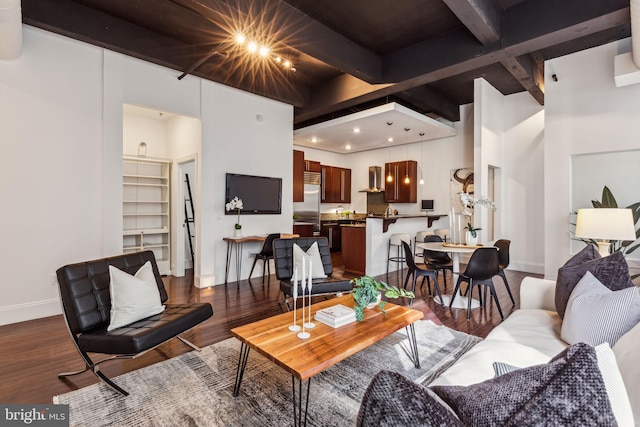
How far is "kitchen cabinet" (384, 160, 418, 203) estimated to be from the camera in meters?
7.89

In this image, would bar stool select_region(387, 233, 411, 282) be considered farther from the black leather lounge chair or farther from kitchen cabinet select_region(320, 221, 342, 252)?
the black leather lounge chair

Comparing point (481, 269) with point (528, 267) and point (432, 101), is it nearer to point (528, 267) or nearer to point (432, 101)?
point (528, 267)

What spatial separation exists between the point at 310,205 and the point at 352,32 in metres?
4.73

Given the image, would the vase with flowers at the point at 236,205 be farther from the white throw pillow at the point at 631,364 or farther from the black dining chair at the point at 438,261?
the white throw pillow at the point at 631,364

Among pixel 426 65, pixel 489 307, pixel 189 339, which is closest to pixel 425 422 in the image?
pixel 189 339

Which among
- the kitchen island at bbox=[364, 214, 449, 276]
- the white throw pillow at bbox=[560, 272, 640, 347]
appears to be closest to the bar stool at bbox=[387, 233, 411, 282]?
the kitchen island at bbox=[364, 214, 449, 276]

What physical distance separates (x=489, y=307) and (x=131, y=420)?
3.87m

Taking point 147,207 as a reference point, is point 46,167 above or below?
above

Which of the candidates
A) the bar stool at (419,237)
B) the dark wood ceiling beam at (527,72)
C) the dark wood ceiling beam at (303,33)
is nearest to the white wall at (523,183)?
the dark wood ceiling beam at (527,72)

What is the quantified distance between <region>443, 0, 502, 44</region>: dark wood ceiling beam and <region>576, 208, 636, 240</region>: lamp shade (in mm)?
2230

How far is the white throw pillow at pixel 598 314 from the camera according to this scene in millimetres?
1623

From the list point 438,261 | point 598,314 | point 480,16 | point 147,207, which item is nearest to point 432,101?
point 480,16

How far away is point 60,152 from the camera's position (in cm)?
368

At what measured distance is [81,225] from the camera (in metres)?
3.82
